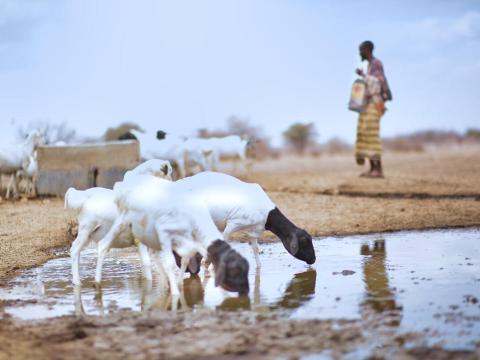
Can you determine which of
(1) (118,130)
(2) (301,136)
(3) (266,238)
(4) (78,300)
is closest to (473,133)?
(2) (301,136)

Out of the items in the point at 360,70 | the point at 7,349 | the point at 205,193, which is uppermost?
the point at 360,70

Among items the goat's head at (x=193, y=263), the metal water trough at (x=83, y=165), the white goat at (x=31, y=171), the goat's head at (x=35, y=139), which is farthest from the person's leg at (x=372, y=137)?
the goat's head at (x=193, y=263)

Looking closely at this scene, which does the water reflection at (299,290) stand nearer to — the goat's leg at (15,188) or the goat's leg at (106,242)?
the goat's leg at (106,242)

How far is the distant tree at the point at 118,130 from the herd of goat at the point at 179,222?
84.8 ft

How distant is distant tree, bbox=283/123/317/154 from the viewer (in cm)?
4872

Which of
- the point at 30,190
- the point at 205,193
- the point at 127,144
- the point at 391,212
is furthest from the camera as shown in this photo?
the point at 30,190

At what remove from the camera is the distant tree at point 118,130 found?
36594mm

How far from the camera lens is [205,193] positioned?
1050 centimetres

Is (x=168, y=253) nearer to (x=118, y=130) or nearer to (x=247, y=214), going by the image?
(x=247, y=214)

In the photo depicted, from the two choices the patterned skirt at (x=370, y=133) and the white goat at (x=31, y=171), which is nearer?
the white goat at (x=31, y=171)

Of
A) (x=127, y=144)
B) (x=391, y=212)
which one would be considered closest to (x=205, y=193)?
(x=391, y=212)

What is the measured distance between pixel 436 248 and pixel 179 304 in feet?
14.2

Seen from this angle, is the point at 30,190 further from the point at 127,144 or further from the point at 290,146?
the point at 290,146

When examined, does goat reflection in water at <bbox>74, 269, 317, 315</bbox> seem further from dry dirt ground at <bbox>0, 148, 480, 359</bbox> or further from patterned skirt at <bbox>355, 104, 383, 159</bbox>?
patterned skirt at <bbox>355, 104, 383, 159</bbox>
